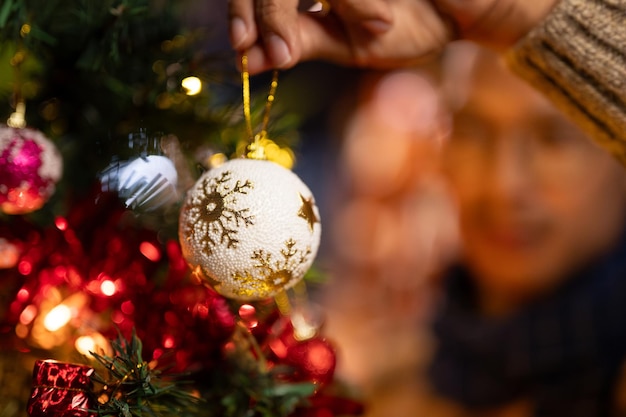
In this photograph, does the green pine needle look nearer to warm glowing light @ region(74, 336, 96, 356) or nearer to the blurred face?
warm glowing light @ region(74, 336, 96, 356)

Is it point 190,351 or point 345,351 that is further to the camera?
point 345,351

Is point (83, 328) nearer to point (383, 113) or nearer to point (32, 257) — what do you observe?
point (32, 257)

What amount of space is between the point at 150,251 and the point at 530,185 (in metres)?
0.57

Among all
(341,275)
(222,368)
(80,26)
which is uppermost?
(80,26)

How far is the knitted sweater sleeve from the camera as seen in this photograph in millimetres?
363

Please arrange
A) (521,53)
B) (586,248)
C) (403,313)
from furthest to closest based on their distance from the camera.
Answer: (403,313)
(586,248)
(521,53)

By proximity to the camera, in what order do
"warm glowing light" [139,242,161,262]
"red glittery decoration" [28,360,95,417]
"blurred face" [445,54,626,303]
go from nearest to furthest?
1. "red glittery decoration" [28,360,95,417]
2. "warm glowing light" [139,242,161,262]
3. "blurred face" [445,54,626,303]

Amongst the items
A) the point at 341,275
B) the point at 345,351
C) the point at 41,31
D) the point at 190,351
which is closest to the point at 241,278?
the point at 190,351

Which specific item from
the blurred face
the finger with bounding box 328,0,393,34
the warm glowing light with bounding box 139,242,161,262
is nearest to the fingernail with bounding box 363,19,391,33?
the finger with bounding box 328,0,393,34

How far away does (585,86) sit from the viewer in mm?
382

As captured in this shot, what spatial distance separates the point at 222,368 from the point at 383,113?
1115mm

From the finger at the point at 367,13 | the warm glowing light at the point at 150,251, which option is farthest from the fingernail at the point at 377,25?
the warm glowing light at the point at 150,251

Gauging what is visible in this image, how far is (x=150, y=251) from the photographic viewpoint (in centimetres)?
39

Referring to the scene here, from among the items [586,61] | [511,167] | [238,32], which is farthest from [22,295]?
[511,167]
